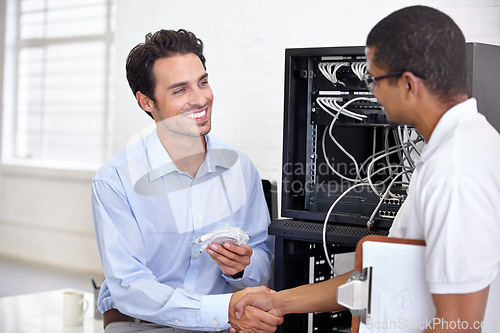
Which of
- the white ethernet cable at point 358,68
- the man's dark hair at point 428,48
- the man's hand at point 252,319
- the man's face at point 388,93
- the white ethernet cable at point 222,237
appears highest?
the white ethernet cable at point 358,68

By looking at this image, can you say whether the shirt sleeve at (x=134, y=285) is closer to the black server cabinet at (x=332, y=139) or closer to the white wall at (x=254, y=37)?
the black server cabinet at (x=332, y=139)

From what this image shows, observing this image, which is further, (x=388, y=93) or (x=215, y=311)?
(x=215, y=311)

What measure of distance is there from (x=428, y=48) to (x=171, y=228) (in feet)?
3.33

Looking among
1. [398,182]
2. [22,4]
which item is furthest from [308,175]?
[22,4]

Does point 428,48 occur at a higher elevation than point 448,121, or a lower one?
higher

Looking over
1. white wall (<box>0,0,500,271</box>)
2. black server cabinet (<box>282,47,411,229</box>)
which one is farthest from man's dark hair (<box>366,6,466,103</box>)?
white wall (<box>0,0,500,271</box>)

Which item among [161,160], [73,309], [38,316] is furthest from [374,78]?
[38,316]

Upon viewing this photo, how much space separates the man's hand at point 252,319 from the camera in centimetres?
168

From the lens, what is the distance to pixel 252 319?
170 centimetres

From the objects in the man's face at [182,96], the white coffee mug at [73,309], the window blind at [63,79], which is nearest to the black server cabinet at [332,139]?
the man's face at [182,96]

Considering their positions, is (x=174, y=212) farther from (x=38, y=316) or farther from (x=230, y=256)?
(x=38, y=316)

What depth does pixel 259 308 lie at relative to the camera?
5.59ft

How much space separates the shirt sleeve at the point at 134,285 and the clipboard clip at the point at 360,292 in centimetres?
59

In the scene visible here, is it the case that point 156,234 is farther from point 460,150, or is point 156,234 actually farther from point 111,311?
point 460,150
